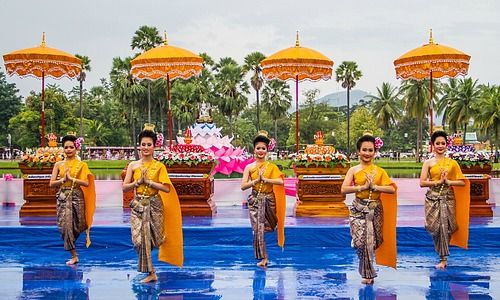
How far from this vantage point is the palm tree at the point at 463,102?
154ft

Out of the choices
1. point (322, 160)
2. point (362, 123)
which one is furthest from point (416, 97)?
point (322, 160)

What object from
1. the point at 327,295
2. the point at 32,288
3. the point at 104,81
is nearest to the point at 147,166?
the point at 32,288

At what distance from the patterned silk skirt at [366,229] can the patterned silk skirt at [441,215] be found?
3.39 ft

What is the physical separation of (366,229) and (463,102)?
145 feet

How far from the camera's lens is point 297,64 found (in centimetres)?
1091

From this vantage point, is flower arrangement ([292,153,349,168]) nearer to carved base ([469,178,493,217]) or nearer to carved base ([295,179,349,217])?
carved base ([295,179,349,217])

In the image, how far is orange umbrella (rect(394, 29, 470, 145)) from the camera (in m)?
10.6

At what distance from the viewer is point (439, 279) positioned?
6.27 metres

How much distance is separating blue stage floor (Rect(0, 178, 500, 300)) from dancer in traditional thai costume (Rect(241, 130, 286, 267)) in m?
0.43

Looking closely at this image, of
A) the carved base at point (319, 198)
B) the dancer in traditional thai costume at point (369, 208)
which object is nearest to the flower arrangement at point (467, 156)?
the carved base at point (319, 198)

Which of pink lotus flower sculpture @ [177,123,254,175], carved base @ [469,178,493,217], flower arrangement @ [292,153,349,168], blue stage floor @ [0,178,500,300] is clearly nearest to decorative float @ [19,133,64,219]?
blue stage floor @ [0,178,500,300]

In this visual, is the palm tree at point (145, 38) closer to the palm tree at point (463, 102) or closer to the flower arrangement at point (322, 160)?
the palm tree at point (463, 102)

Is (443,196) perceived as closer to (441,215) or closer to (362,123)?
(441,215)

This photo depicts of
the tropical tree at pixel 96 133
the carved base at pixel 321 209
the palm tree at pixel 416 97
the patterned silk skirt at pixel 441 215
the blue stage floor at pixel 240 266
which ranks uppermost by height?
the palm tree at pixel 416 97
